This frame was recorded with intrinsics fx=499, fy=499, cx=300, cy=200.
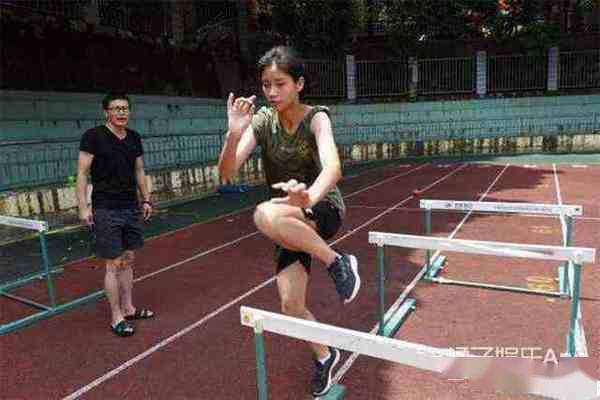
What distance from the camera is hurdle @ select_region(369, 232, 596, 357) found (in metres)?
3.59

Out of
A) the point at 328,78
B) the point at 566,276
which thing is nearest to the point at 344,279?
the point at 566,276

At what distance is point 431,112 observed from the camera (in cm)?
2267

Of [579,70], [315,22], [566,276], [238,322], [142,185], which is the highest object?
→ [315,22]

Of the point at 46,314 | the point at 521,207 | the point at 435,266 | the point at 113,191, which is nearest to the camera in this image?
the point at 113,191

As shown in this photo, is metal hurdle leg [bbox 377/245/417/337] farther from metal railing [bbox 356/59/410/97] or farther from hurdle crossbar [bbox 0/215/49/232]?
metal railing [bbox 356/59/410/97]

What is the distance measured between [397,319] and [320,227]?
6.85 feet

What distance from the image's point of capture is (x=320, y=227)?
9.22 feet

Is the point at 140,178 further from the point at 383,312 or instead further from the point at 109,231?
the point at 383,312

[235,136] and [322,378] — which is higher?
[235,136]

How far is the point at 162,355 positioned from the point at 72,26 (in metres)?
14.3

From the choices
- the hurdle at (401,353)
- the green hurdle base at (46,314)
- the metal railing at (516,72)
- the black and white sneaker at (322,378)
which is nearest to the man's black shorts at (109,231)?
the green hurdle base at (46,314)

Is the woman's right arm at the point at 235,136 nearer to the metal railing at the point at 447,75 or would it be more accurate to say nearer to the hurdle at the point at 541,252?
the hurdle at the point at 541,252

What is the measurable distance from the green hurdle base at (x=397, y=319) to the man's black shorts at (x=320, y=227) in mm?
1596

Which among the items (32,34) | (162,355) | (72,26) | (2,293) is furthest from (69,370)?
(72,26)
